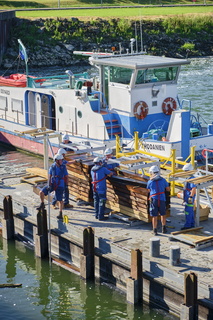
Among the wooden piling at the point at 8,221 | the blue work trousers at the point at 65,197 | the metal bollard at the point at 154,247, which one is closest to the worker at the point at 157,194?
the metal bollard at the point at 154,247

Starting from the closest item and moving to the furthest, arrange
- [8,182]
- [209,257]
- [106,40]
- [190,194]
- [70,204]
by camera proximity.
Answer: [209,257] → [190,194] → [70,204] → [8,182] → [106,40]

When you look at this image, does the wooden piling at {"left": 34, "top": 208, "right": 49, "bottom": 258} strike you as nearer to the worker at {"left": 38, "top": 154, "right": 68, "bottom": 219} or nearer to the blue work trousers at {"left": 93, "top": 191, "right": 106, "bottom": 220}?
the worker at {"left": 38, "top": 154, "right": 68, "bottom": 219}

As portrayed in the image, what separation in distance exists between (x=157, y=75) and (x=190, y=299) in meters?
13.9

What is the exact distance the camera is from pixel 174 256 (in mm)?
15906

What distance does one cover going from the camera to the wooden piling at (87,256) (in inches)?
676

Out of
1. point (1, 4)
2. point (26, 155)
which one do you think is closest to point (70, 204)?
point (26, 155)

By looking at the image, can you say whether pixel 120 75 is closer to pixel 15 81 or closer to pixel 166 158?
pixel 166 158

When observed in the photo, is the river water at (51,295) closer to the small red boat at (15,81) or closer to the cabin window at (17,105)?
the cabin window at (17,105)

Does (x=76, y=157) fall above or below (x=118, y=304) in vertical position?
above

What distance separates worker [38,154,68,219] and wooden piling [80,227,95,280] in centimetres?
208

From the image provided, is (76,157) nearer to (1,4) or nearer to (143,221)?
(143,221)

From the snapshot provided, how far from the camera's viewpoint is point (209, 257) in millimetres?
16422

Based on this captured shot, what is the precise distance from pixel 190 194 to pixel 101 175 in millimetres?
2503

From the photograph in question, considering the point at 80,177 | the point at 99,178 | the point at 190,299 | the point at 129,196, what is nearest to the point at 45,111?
the point at 80,177
